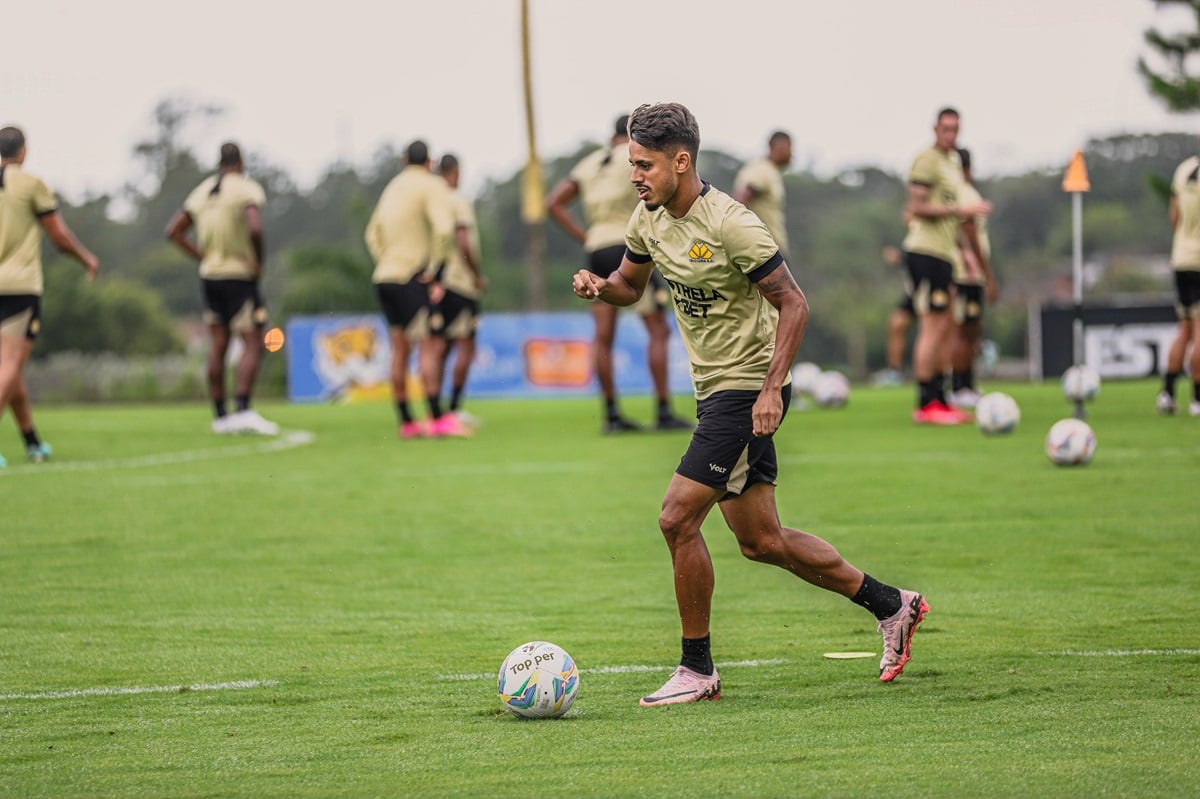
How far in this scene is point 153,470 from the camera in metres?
12.4

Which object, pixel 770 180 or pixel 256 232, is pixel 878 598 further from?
pixel 770 180

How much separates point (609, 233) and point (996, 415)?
11.8ft

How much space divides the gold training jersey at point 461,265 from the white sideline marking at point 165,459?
7.17ft

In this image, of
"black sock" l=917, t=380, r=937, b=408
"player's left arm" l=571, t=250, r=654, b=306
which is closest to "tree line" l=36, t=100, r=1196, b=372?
"black sock" l=917, t=380, r=937, b=408

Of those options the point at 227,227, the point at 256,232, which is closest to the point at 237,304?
the point at 227,227

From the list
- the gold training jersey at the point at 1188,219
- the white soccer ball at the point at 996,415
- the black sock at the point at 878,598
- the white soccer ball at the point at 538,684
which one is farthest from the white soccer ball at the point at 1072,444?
the white soccer ball at the point at 538,684

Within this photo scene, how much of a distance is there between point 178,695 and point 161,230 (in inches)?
3211

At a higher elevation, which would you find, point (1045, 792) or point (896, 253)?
point (896, 253)

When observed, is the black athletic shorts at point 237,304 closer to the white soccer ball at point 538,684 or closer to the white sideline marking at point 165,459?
the white sideline marking at point 165,459

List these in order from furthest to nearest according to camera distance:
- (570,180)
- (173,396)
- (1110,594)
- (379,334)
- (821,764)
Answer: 1. (173,396)
2. (379,334)
3. (570,180)
4. (1110,594)
5. (821,764)

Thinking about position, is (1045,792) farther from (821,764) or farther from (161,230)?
(161,230)

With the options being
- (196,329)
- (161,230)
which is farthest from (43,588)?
(161,230)

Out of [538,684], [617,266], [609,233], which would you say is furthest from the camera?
[617,266]

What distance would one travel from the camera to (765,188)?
50.9 ft
